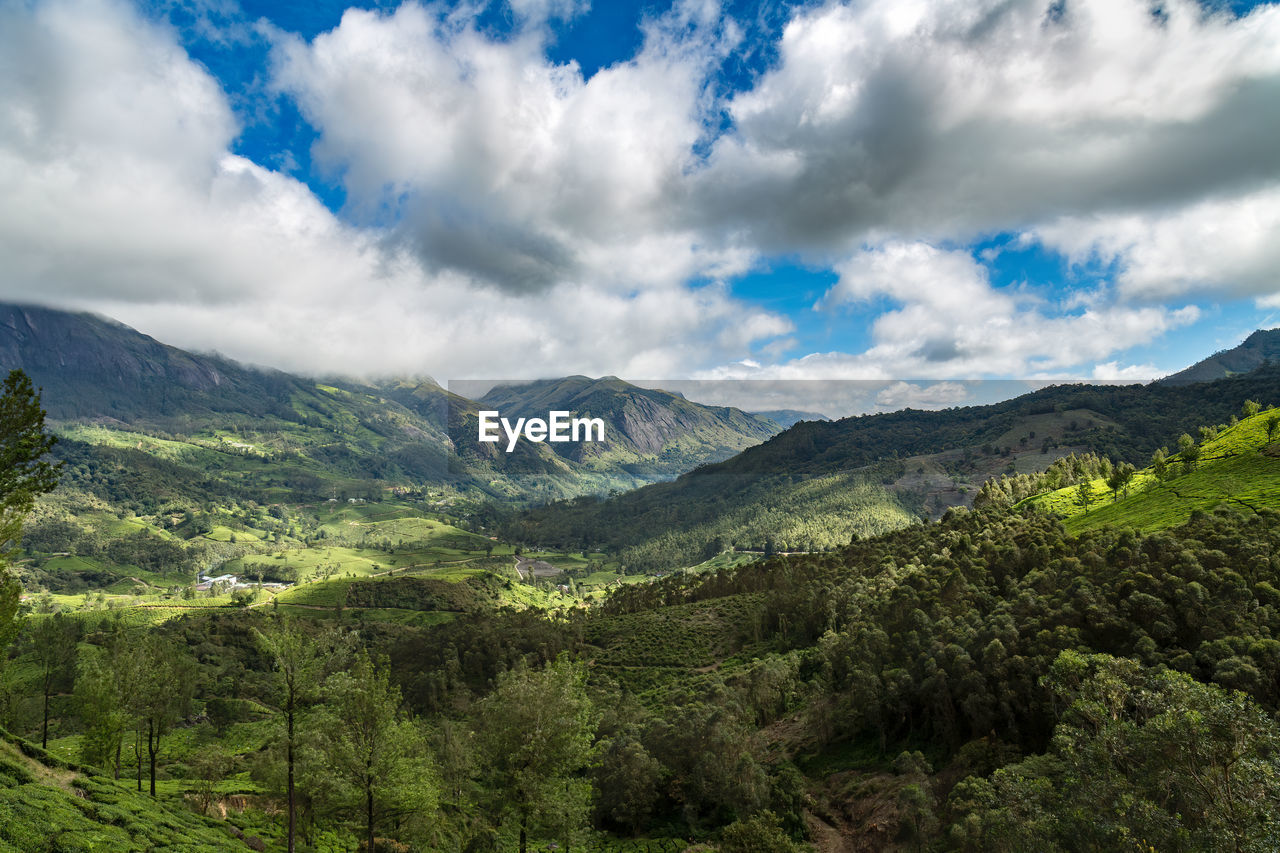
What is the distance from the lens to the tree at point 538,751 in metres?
30.6

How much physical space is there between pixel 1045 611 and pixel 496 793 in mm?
46118

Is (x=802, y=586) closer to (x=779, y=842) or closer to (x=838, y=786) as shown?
(x=838, y=786)

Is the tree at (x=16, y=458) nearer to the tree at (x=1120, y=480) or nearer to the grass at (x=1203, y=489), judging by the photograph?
the grass at (x=1203, y=489)

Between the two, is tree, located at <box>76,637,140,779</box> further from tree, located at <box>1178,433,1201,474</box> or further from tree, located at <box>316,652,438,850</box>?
tree, located at <box>1178,433,1201,474</box>

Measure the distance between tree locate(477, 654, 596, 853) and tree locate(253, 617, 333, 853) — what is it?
37.0 feet

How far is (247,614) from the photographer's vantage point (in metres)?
158

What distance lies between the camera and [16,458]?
2580 centimetres

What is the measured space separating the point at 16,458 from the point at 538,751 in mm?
28848

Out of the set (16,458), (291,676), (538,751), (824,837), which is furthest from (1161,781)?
(16,458)

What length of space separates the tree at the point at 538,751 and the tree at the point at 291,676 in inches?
444

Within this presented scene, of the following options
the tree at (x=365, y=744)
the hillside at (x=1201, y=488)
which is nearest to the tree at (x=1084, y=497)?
the hillside at (x=1201, y=488)

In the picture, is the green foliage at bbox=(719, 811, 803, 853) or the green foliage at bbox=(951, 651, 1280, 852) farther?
the green foliage at bbox=(719, 811, 803, 853)

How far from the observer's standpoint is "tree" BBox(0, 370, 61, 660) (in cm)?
2548

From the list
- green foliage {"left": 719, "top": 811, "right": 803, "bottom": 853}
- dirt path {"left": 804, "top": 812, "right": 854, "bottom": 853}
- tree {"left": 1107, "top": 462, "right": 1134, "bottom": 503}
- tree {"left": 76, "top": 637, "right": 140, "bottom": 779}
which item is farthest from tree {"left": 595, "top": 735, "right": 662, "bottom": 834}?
tree {"left": 1107, "top": 462, "right": 1134, "bottom": 503}
